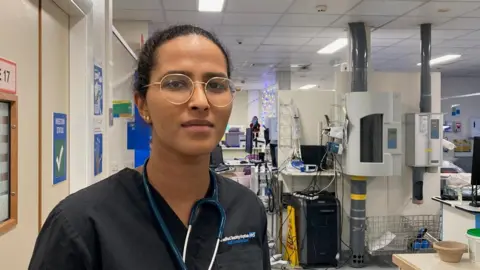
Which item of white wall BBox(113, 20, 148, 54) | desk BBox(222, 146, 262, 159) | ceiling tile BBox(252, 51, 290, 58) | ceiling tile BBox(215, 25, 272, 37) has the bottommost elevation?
desk BBox(222, 146, 262, 159)

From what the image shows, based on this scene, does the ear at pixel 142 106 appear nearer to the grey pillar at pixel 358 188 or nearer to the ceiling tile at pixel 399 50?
the grey pillar at pixel 358 188

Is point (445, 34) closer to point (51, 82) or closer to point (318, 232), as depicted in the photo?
point (318, 232)

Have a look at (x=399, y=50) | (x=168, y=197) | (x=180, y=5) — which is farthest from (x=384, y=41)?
(x=168, y=197)

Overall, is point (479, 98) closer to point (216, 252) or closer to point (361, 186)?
point (361, 186)

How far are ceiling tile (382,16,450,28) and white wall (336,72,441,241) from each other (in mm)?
576

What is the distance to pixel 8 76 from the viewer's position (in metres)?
1.36

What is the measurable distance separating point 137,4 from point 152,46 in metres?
3.46

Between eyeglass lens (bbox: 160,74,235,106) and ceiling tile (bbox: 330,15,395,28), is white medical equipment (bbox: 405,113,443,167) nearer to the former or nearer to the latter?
ceiling tile (bbox: 330,15,395,28)

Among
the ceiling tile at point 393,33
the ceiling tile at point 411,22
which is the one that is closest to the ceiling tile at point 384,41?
the ceiling tile at point 393,33

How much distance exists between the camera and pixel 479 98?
9.57m

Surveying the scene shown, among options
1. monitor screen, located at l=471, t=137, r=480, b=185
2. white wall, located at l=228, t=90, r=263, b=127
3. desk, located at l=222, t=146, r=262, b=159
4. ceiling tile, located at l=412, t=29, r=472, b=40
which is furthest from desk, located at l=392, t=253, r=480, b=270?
white wall, located at l=228, t=90, r=263, b=127

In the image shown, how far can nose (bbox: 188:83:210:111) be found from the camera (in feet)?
2.85

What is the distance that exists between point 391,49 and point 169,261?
6325mm

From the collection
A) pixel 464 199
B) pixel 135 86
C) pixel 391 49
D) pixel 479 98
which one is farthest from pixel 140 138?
pixel 479 98
